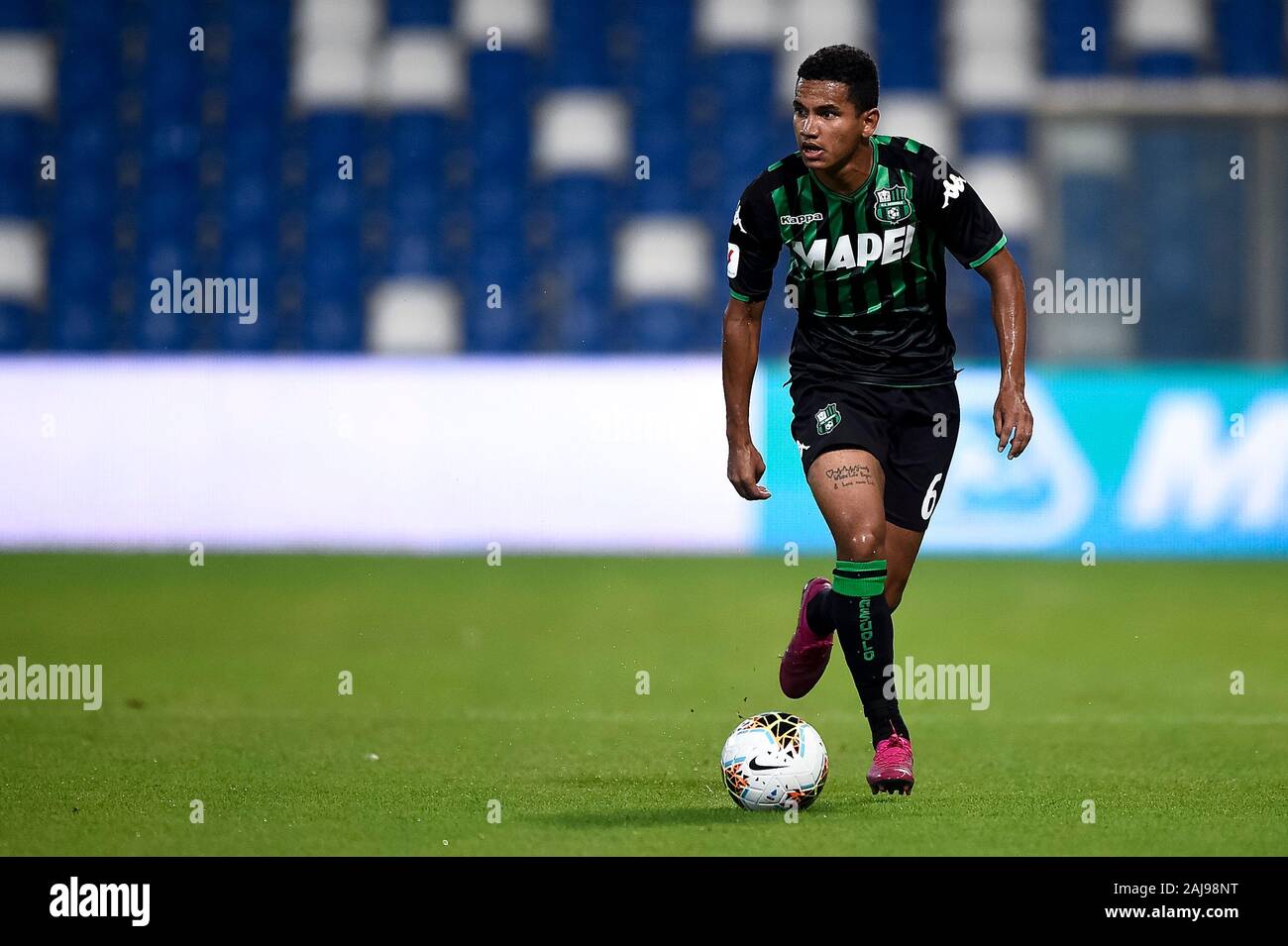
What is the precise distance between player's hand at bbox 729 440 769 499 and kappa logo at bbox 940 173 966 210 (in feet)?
2.91

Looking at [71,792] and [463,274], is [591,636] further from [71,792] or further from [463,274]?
[463,274]

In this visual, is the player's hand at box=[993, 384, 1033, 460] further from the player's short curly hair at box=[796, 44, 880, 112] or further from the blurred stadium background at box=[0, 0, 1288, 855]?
the blurred stadium background at box=[0, 0, 1288, 855]

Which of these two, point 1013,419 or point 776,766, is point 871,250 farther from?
point 776,766

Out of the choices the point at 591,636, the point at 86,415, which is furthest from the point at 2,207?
the point at 591,636

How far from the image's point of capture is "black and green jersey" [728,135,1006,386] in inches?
217

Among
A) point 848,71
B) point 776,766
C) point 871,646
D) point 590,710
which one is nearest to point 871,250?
point 848,71

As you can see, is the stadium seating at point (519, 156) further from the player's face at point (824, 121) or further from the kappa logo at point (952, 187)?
the player's face at point (824, 121)

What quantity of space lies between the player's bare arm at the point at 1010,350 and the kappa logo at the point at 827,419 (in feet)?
1.48

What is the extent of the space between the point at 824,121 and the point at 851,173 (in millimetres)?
A: 222

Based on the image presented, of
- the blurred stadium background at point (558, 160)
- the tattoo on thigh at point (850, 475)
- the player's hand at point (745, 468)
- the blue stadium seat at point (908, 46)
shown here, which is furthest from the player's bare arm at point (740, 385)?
the blue stadium seat at point (908, 46)

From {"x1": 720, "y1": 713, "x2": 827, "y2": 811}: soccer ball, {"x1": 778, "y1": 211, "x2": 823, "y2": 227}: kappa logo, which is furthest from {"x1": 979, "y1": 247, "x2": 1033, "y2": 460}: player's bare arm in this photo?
{"x1": 720, "y1": 713, "x2": 827, "y2": 811}: soccer ball

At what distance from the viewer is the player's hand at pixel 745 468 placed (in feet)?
18.4

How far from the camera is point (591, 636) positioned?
31.7 ft
